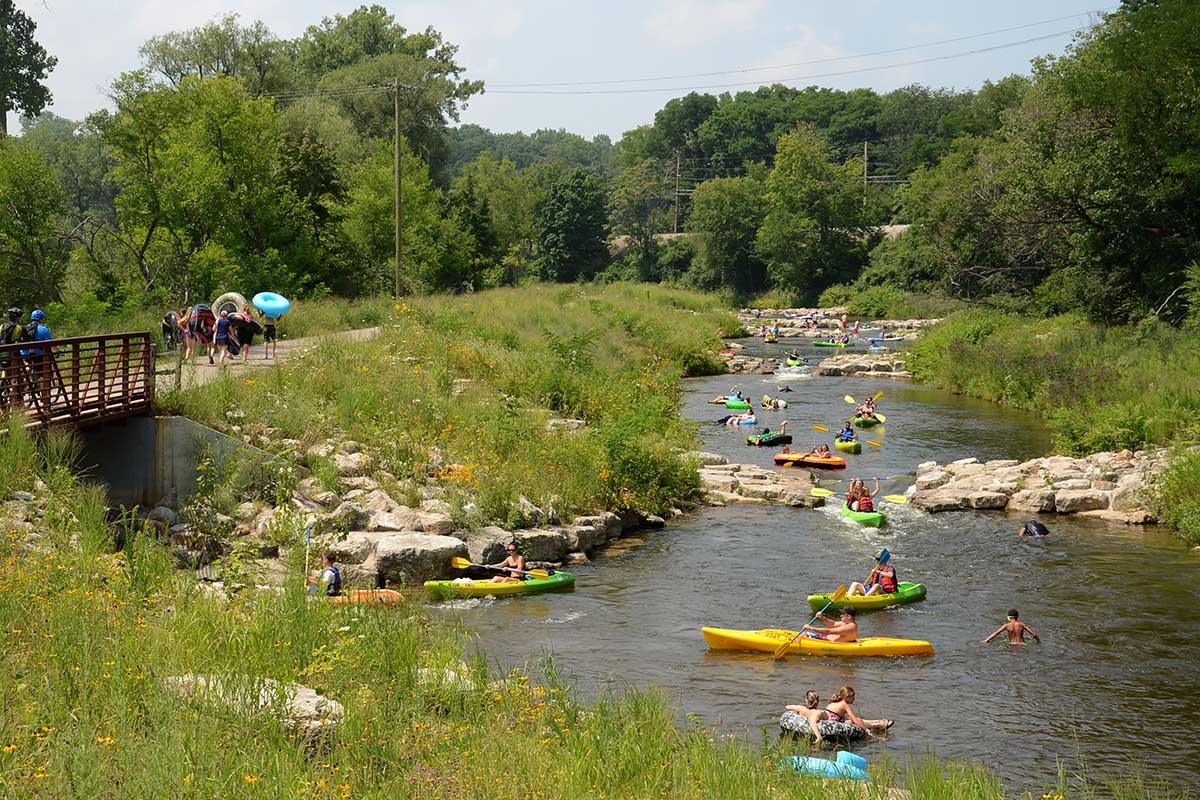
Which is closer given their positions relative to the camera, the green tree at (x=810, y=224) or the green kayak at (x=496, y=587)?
the green kayak at (x=496, y=587)

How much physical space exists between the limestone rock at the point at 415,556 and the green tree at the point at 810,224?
68679 millimetres

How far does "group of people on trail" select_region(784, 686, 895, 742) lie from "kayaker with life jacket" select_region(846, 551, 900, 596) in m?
4.50

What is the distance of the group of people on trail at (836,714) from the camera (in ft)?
36.9

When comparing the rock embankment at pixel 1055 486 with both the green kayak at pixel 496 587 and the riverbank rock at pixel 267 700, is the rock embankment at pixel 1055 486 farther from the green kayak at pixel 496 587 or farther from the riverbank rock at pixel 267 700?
the riverbank rock at pixel 267 700

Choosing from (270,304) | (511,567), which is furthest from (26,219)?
(511,567)

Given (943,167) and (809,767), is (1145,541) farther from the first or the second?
(943,167)

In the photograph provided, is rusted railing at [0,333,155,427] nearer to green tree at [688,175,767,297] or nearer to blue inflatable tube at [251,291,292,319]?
blue inflatable tube at [251,291,292,319]

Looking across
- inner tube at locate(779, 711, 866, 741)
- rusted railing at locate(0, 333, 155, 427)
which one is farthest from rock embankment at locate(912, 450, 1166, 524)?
rusted railing at locate(0, 333, 155, 427)

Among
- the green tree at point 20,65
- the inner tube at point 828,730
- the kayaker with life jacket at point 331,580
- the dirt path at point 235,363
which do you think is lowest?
the inner tube at point 828,730

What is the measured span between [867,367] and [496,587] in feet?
104

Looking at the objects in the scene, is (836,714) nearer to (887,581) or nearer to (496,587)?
(887,581)

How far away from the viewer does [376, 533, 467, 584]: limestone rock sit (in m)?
16.0

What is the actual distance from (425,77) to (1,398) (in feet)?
195

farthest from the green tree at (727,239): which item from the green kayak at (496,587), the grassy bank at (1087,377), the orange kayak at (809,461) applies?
→ the green kayak at (496,587)
